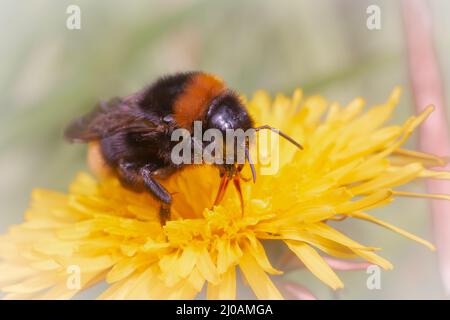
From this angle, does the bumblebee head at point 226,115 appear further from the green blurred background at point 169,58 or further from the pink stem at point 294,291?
the green blurred background at point 169,58

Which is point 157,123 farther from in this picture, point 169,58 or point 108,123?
point 169,58

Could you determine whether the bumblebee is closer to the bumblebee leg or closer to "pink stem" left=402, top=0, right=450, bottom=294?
the bumblebee leg

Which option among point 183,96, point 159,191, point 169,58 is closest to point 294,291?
point 159,191

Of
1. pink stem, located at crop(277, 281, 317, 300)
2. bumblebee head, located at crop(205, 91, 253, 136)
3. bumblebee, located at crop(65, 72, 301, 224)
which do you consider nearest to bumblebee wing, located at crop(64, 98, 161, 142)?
bumblebee, located at crop(65, 72, 301, 224)

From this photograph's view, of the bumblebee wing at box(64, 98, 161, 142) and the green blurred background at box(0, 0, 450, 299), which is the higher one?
the green blurred background at box(0, 0, 450, 299)
